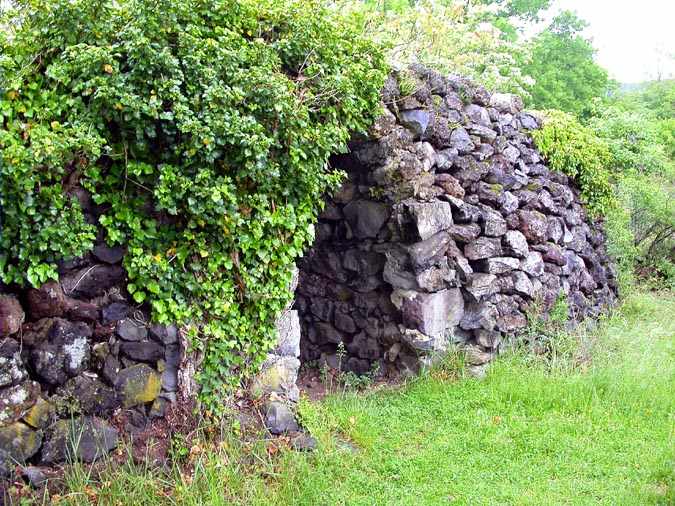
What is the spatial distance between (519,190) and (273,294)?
3.45m

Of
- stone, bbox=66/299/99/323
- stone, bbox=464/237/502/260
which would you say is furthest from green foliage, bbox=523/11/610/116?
stone, bbox=66/299/99/323

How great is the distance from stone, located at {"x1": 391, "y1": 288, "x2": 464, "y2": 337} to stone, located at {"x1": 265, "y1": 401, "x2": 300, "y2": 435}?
1663 millimetres

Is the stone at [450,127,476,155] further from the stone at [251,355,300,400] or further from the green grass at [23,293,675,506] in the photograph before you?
the stone at [251,355,300,400]

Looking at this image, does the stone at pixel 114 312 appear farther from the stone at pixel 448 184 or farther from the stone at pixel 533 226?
the stone at pixel 533 226

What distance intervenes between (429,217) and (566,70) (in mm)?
15247

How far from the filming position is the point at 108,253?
10.1 feet

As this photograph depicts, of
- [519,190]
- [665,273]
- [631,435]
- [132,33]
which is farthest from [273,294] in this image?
[665,273]

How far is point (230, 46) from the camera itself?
3400mm

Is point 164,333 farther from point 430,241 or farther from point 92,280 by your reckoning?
point 430,241

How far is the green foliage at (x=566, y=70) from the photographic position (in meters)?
16.6

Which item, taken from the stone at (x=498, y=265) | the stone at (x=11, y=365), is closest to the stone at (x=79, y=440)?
the stone at (x=11, y=365)

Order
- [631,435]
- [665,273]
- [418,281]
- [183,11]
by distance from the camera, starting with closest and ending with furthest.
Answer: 1. [183,11]
2. [631,435]
3. [418,281]
4. [665,273]

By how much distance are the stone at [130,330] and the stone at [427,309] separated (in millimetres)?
2451

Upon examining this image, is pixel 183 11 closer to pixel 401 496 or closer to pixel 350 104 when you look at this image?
pixel 350 104
